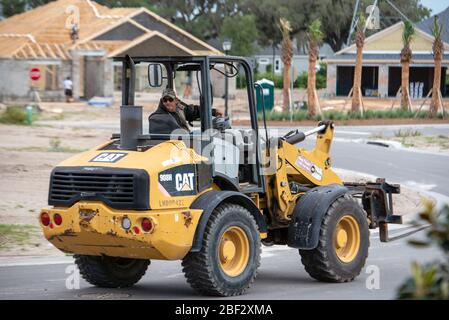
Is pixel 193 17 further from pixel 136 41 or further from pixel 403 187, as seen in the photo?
pixel 403 187

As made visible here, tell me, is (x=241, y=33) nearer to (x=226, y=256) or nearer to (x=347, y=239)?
(x=347, y=239)

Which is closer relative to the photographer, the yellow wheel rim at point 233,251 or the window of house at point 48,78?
the yellow wheel rim at point 233,251

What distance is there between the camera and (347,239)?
39.7 ft

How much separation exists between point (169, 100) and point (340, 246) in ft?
8.38

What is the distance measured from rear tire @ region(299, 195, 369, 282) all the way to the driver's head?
6.62 feet

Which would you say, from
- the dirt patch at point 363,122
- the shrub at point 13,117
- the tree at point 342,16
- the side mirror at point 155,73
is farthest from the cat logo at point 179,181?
the tree at point 342,16

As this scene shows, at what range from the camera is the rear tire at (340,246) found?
37.9ft

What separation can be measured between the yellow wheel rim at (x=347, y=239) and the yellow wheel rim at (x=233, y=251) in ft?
4.60

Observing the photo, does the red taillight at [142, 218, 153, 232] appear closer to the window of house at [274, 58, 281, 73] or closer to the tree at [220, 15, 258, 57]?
the tree at [220, 15, 258, 57]

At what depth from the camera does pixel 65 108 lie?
5822 cm

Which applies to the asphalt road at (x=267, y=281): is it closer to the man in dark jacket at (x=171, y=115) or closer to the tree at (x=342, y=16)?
the man in dark jacket at (x=171, y=115)

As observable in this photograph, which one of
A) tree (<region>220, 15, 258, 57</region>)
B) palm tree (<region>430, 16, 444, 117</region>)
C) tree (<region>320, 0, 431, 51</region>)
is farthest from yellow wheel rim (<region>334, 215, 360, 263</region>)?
tree (<region>320, 0, 431, 51</region>)

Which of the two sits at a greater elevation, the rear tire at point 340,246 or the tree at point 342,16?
the tree at point 342,16

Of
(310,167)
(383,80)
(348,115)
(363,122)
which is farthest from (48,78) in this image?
(310,167)
